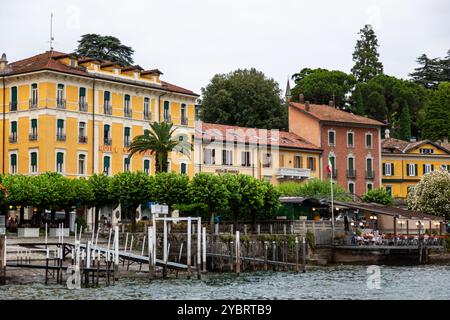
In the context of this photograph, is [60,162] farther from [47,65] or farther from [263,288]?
[263,288]

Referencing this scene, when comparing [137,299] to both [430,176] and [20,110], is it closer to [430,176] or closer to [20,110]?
[20,110]

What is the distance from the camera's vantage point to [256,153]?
10950 centimetres

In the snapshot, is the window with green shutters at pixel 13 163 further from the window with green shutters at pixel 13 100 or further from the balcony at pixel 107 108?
the balcony at pixel 107 108

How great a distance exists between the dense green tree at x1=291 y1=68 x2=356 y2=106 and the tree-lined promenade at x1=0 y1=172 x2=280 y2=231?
58.1 m

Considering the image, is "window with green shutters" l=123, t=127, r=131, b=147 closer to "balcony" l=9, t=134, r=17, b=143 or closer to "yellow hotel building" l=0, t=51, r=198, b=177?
"yellow hotel building" l=0, t=51, r=198, b=177

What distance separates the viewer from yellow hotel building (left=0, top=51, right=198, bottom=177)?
90.0 meters

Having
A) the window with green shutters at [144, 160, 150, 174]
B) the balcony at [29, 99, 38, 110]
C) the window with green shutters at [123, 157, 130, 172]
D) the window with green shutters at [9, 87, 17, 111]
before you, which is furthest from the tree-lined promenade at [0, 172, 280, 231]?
the window with green shutters at [144, 160, 150, 174]

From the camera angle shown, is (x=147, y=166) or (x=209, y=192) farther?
(x=147, y=166)

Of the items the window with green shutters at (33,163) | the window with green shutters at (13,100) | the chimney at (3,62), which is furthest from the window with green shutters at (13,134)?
the chimney at (3,62)

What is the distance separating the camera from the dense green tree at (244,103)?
409 ft

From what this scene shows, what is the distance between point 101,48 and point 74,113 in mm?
24663

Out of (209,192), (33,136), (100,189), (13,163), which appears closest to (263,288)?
(209,192)

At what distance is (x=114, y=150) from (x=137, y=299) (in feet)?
150
